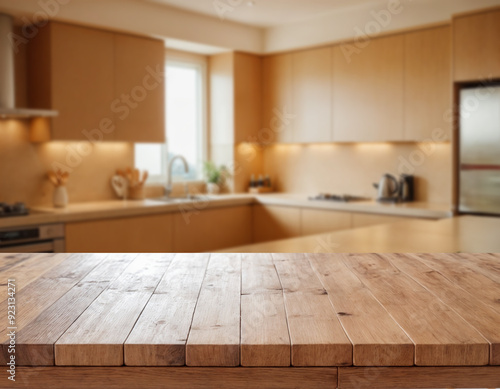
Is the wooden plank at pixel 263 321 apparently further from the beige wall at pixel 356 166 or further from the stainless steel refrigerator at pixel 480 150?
the beige wall at pixel 356 166

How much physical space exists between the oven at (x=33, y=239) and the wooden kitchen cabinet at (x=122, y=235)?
0.07 metres

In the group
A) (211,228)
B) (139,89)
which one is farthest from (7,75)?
(211,228)

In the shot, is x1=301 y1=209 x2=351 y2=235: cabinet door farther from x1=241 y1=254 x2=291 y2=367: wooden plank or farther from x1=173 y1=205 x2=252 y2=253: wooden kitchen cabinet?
x1=241 y1=254 x2=291 y2=367: wooden plank

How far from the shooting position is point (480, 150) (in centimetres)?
379

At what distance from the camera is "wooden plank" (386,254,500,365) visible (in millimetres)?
991

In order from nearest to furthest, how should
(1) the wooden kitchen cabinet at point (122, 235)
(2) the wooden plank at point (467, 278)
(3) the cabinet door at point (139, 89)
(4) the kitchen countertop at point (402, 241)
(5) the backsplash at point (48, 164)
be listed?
1. (2) the wooden plank at point (467, 278)
2. (4) the kitchen countertop at point (402, 241)
3. (1) the wooden kitchen cabinet at point (122, 235)
4. (5) the backsplash at point (48, 164)
5. (3) the cabinet door at point (139, 89)

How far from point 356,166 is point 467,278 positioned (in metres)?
3.72

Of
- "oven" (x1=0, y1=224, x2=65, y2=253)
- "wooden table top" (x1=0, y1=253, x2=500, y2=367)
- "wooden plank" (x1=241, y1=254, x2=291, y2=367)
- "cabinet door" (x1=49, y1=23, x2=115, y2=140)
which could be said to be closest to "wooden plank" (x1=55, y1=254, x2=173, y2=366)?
"wooden table top" (x1=0, y1=253, x2=500, y2=367)

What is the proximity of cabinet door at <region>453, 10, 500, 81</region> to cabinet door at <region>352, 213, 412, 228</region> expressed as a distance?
3.80 ft

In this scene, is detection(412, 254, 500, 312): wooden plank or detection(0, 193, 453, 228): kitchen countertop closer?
detection(412, 254, 500, 312): wooden plank

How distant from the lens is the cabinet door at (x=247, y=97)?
17.3 ft

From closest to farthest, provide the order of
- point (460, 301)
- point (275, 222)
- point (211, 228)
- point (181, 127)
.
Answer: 1. point (460, 301)
2. point (211, 228)
3. point (275, 222)
4. point (181, 127)

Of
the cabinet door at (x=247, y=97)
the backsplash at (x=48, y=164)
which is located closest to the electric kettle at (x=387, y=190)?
the cabinet door at (x=247, y=97)

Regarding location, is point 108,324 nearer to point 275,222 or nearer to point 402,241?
point 402,241
